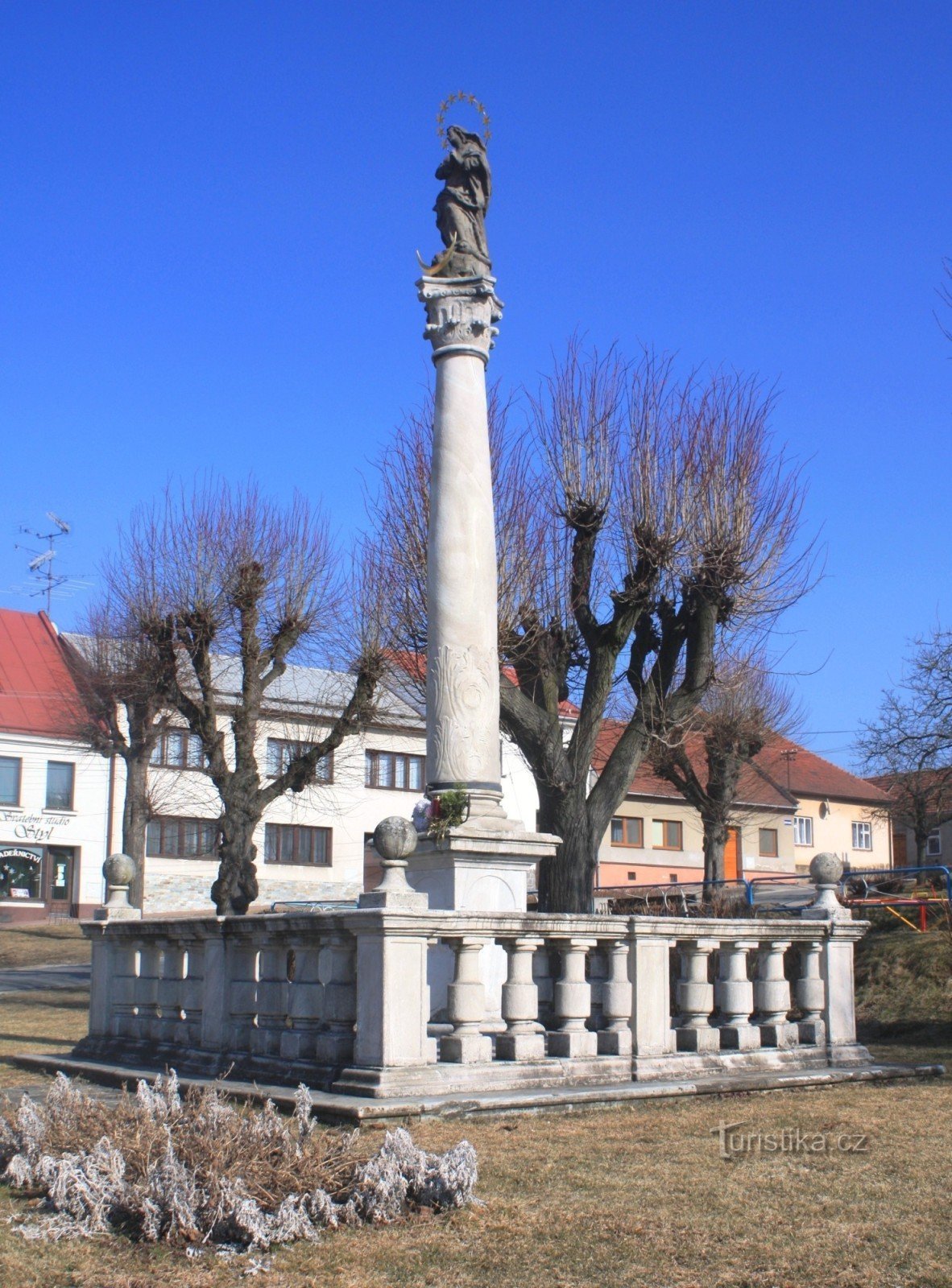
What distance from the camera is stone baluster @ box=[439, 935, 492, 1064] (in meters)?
9.09

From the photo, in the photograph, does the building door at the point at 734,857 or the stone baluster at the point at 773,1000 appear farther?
the building door at the point at 734,857

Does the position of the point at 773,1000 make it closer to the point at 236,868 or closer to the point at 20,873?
the point at 236,868

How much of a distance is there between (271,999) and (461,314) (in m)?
6.87

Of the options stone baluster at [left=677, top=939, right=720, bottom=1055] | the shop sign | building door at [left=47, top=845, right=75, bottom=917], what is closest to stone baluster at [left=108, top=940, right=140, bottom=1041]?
stone baluster at [left=677, top=939, right=720, bottom=1055]

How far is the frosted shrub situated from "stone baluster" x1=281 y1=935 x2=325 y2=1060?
10.00 feet

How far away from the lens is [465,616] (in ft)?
41.2

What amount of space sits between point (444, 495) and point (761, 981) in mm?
5163

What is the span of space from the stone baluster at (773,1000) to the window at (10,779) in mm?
34606

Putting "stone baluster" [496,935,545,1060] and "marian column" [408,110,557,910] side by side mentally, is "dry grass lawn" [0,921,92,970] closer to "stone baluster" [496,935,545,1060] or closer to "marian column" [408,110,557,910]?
"marian column" [408,110,557,910]

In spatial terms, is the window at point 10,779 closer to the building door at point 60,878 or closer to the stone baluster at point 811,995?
the building door at point 60,878

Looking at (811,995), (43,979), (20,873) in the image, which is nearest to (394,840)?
(811,995)

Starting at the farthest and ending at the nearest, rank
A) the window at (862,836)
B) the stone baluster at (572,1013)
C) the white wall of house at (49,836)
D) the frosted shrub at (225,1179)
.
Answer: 1. the window at (862,836)
2. the white wall of house at (49,836)
3. the stone baluster at (572,1013)
4. the frosted shrub at (225,1179)

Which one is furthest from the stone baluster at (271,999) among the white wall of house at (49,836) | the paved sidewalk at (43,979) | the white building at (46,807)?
the white wall of house at (49,836)

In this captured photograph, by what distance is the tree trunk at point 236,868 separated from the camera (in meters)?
22.3
